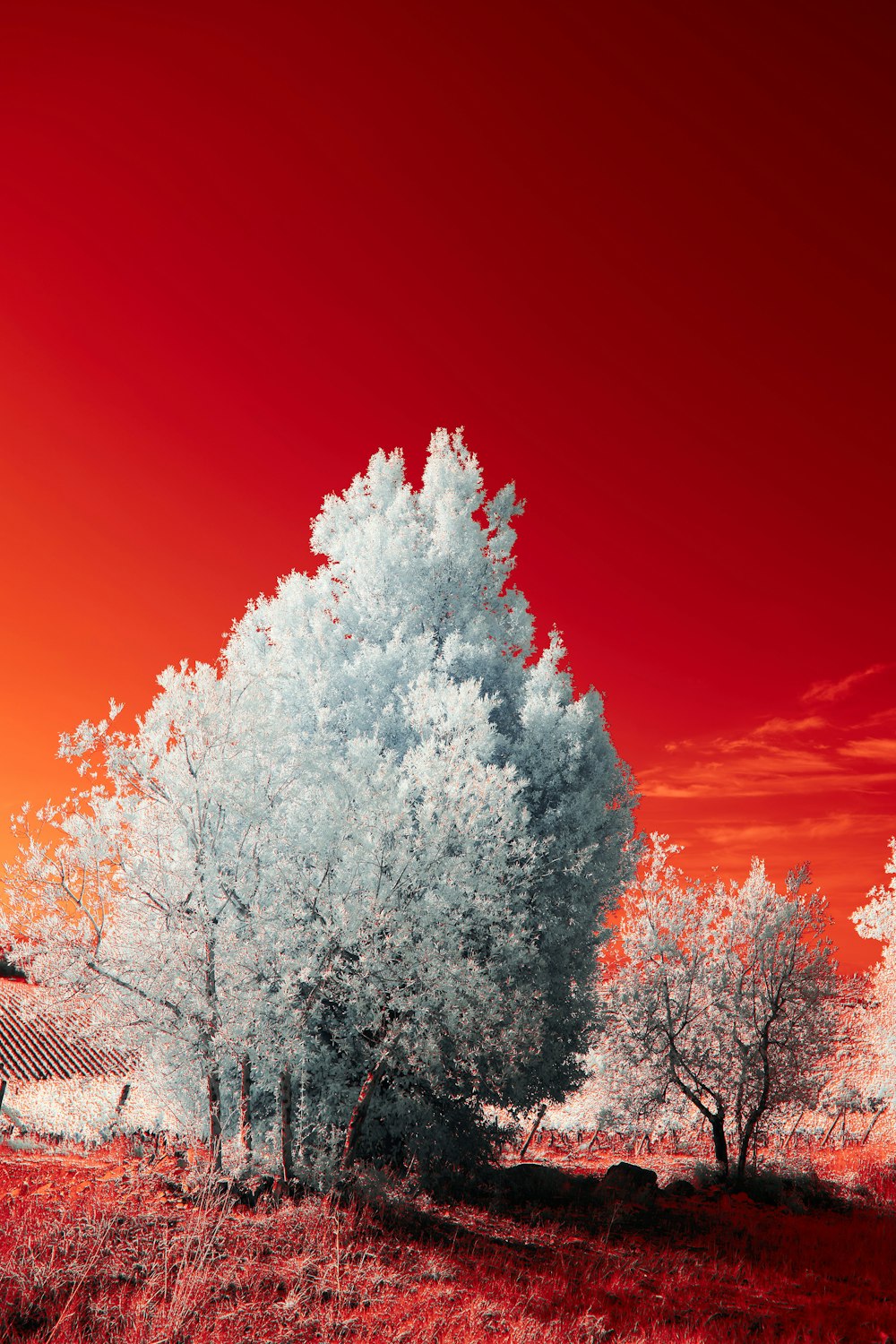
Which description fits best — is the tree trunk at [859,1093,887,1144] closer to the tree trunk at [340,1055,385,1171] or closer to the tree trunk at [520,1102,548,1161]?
the tree trunk at [520,1102,548,1161]

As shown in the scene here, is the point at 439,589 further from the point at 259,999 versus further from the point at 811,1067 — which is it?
the point at 811,1067

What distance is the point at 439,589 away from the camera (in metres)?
18.5

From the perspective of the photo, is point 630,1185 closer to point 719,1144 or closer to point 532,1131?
point 532,1131

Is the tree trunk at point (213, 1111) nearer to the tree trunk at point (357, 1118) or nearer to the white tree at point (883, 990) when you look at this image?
the tree trunk at point (357, 1118)

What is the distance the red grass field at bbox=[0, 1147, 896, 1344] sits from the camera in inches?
286

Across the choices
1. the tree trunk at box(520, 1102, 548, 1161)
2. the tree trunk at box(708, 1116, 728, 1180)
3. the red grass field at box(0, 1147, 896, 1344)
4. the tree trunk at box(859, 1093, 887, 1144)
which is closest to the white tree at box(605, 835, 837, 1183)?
the tree trunk at box(708, 1116, 728, 1180)

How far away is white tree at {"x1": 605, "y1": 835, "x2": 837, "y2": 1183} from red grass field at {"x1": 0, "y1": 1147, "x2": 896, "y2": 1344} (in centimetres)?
633

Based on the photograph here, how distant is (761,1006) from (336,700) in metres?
14.6

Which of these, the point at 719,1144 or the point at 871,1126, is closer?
the point at 719,1144

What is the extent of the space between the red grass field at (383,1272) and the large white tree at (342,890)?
1.91 m

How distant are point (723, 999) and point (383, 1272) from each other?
1501cm

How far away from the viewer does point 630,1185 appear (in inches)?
663

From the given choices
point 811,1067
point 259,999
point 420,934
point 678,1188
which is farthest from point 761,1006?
point 259,999

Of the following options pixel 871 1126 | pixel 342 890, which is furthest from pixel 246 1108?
pixel 871 1126
